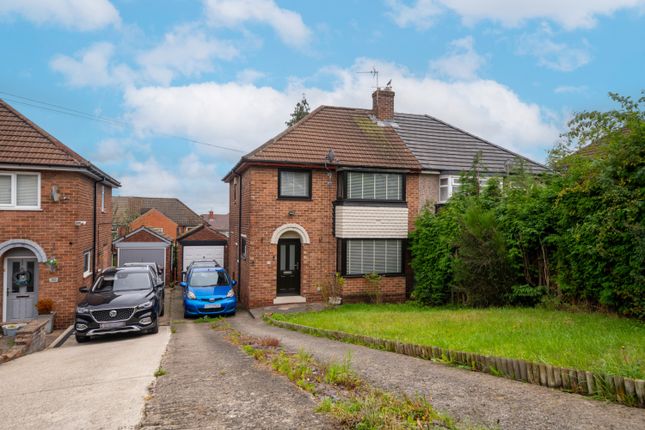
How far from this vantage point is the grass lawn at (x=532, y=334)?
18.8 ft

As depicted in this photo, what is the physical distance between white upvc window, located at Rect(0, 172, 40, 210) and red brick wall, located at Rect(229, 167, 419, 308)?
274 inches

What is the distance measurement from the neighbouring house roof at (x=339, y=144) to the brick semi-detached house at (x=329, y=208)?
5 cm

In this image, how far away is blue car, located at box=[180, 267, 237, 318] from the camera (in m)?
15.5

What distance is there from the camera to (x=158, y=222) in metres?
50.8

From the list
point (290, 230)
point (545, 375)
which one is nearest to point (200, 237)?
point (290, 230)

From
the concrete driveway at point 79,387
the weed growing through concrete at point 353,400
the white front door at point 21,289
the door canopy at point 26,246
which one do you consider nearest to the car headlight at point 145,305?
the concrete driveway at point 79,387

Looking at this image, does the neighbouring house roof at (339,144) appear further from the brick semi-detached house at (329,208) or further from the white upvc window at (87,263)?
the white upvc window at (87,263)

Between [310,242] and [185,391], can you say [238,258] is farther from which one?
[185,391]

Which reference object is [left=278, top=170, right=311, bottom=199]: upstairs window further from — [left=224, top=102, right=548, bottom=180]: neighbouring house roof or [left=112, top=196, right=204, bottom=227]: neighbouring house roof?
[left=112, top=196, right=204, bottom=227]: neighbouring house roof

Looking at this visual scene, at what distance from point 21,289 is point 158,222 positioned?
1485 inches

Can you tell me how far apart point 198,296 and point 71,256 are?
4.28 meters

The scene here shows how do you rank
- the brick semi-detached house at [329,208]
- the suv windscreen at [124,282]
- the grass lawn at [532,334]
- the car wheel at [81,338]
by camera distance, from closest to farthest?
the grass lawn at [532,334]
the car wheel at [81,338]
the suv windscreen at [124,282]
the brick semi-detached house at [329,208]

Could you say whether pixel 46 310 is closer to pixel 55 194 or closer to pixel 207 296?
pixel 55 194

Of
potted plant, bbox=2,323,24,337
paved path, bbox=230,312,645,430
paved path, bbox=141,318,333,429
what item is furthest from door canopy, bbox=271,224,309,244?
paved path, bbox=230,312,645,430
